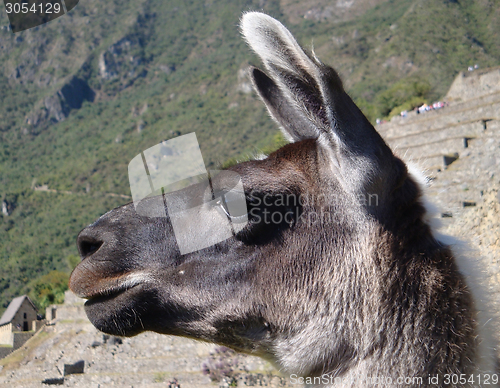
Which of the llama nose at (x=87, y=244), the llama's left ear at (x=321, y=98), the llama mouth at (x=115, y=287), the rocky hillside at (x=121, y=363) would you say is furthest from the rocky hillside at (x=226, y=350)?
the llama nose at (x=87, y=244)

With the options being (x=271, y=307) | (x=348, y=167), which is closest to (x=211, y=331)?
(x=271, y=307)

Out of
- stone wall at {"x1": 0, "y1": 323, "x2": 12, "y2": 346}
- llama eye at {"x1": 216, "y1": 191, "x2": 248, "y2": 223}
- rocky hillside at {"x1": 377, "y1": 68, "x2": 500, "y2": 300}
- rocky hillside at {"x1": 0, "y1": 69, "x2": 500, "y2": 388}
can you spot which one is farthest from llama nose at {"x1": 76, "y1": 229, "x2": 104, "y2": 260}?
stone wall at {"x1": 0, "y1": 323, "x2": 12, "y2": 346}

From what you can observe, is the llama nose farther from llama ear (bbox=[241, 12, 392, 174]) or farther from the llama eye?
llama ear (bbox=[241, 12, 392, 174])

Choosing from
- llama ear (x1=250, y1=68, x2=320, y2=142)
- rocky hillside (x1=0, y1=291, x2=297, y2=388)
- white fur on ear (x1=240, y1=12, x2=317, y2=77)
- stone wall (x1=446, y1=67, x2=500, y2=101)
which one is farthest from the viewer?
stone wall (x1=446, y1=67, x2=500, y2=101)

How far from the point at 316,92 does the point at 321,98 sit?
0.12 ft

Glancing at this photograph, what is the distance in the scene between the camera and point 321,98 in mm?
1948

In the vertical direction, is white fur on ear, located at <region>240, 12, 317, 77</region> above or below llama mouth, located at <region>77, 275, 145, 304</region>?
above

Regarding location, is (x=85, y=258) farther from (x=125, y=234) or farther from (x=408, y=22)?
(x=408, y=22)

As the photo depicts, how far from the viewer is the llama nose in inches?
86.3

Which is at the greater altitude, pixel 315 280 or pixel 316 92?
pixel 316 92

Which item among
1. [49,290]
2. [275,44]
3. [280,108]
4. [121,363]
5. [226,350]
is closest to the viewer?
[275,44]

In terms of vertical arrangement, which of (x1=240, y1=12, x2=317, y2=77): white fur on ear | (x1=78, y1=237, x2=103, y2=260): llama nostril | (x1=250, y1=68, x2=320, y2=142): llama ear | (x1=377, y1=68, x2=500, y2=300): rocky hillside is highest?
(x1=240, y1=12, x2=317, y2=77): white fur on ear

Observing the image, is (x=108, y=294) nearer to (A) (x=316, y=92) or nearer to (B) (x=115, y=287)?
(B) (x=115, y=287)

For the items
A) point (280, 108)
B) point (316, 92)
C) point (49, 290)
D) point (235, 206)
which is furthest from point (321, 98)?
point (49, 290)
